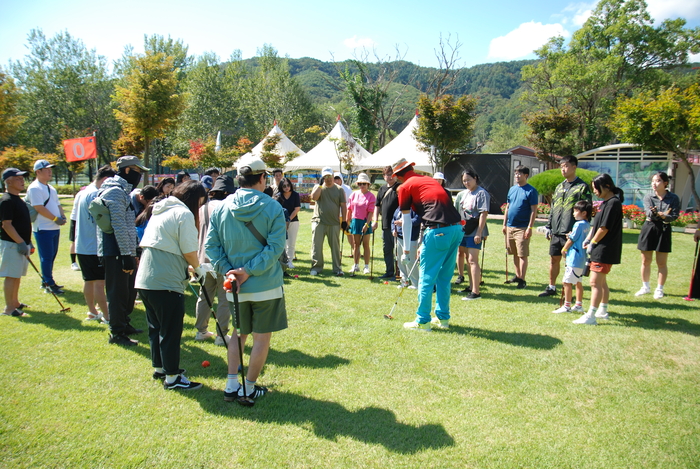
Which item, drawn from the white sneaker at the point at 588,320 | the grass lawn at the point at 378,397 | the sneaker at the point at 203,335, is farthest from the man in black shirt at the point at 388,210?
the sneaker at the point at 203,335

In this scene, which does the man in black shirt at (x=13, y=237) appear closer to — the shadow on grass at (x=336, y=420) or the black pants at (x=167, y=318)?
the black pants at (x=167, y=318)

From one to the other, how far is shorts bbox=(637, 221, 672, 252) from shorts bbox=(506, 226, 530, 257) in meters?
1.86

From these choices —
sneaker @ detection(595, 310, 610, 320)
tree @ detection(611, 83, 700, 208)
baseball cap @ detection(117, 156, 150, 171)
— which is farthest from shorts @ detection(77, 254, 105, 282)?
tree @ detection(611, 83, 700, 208)

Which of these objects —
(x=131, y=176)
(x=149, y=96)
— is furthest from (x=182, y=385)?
(x=149, y=96)

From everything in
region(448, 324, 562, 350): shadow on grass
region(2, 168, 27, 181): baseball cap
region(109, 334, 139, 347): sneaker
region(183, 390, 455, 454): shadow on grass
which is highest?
region(2, 168, 27, 181): baseball cap

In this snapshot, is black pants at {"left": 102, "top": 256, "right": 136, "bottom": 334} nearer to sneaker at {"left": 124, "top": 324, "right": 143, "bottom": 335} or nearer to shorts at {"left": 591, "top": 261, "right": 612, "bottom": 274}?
sneaker at {"left": 124, "top": 324, "right": 143, "bottom": 335}

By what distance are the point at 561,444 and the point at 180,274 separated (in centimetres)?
338

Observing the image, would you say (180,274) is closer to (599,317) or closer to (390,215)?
(390,215)

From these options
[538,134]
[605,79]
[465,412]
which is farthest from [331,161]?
[465,412]

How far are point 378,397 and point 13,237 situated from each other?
5.38 metres

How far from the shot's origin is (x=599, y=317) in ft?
19.2

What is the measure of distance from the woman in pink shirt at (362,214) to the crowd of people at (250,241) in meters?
0.03

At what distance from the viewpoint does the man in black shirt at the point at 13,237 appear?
220 inches

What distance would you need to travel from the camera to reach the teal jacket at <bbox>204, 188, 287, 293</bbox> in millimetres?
3326
